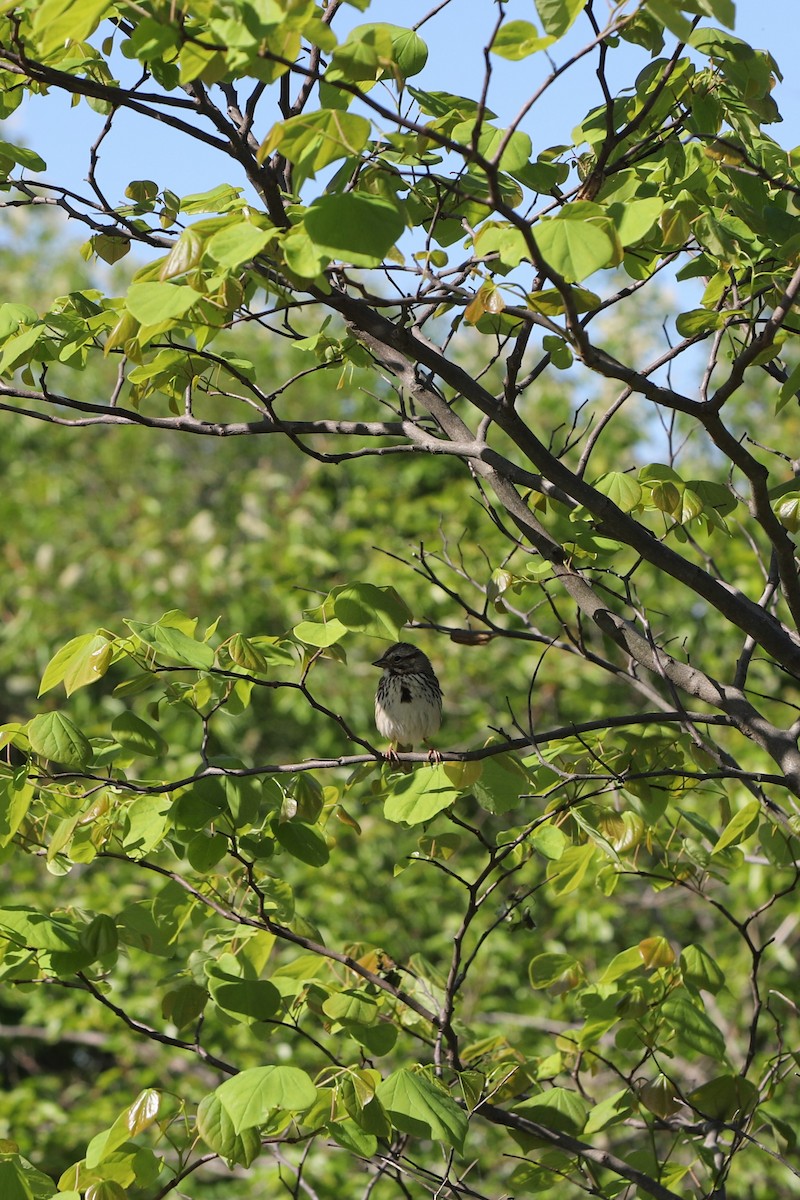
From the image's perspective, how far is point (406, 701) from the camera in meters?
4.56

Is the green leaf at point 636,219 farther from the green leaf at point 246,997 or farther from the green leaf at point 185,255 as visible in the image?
the green leaf at point 246,997

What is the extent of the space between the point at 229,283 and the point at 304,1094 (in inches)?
57.8

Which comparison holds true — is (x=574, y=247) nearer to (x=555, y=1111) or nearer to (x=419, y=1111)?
(x=419, y=1111)

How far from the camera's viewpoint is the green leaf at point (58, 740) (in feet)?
7.77

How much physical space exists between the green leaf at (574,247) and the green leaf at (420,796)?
1.11m

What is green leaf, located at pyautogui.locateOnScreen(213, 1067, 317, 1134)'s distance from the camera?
2.19m

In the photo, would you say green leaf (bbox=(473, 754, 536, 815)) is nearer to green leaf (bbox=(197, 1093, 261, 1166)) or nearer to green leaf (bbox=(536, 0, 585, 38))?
green leaf (bbox=(197, 1093, 261, 1166))

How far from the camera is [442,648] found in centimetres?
806

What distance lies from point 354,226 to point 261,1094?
5.07 ft

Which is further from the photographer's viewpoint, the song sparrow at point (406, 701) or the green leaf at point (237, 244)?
the song sparrow at point (406, 701)

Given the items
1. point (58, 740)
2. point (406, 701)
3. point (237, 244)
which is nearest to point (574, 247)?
point (237, 244)

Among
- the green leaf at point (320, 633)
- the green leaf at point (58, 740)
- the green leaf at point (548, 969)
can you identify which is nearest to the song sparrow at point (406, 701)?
the green leaf at point (548, 969)

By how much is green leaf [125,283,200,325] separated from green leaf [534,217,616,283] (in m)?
0.58

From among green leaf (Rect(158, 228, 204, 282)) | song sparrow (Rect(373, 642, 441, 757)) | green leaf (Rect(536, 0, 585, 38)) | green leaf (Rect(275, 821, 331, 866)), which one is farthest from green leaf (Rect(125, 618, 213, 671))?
song sparrow (Rect(373, 642, 441, 757))
